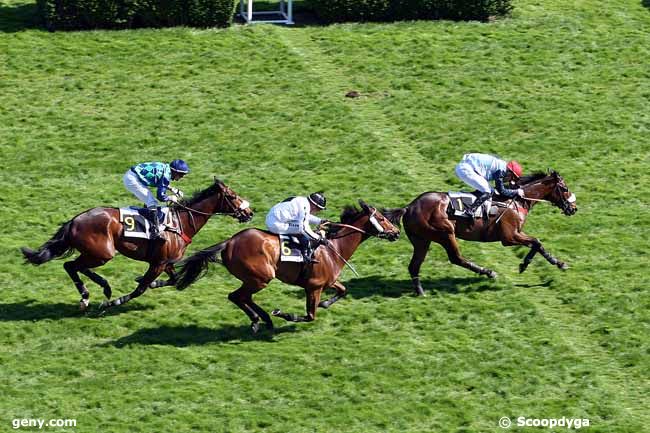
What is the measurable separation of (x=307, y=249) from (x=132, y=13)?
561 inches

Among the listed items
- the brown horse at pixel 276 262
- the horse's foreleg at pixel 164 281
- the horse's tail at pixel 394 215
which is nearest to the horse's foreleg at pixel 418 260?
the horse's tail at pixel 394 215

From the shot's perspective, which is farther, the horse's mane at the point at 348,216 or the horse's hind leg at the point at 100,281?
the horse's hind leg at the point at 100,281

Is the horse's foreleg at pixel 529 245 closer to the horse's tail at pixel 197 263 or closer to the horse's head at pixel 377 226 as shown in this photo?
the horse's head at pixel 377 226

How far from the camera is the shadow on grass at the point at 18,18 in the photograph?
33.3 metres

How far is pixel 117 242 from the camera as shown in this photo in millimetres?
21531

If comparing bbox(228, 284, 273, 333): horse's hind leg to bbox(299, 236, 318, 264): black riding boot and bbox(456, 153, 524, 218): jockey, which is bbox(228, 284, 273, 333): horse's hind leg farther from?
bbox(456, 153, 524, 218): jockey

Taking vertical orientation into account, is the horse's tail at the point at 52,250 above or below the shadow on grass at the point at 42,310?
above

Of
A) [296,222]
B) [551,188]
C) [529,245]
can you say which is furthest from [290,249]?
[551,188]

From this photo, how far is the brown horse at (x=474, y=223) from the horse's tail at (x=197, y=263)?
318 cm

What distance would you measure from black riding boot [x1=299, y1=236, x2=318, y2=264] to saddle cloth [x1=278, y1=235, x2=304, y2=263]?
0.18 ft

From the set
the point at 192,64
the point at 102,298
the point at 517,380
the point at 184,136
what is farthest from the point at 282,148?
the point at 517,380

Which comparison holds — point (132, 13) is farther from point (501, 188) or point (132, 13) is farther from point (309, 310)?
point (309, 310)

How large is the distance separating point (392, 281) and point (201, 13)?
40.4 feet

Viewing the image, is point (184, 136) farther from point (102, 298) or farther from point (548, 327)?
point (548, 327)
